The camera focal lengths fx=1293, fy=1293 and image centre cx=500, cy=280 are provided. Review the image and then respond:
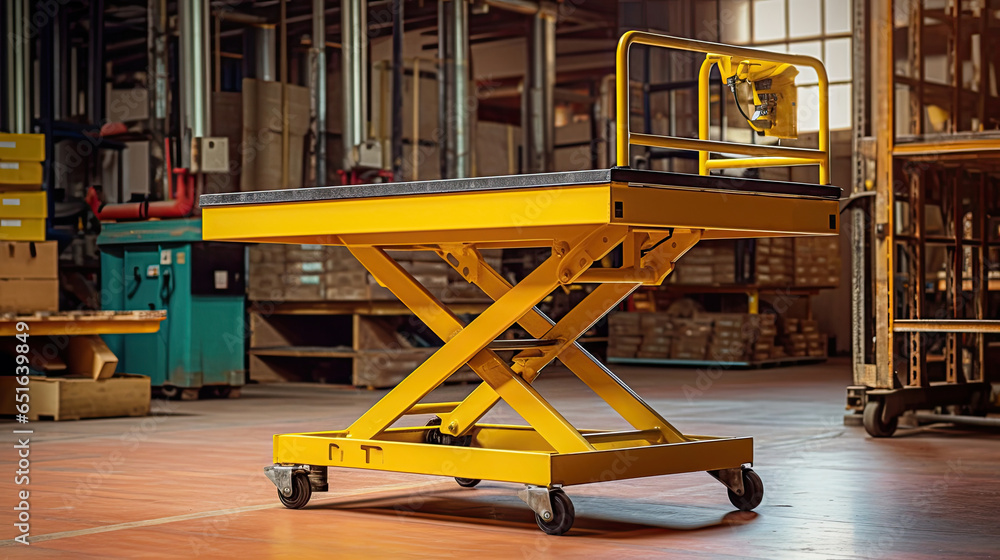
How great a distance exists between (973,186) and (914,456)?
12.7 feet

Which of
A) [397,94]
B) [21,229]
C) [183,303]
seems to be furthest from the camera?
[397,94]

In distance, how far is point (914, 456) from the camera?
7531 mm

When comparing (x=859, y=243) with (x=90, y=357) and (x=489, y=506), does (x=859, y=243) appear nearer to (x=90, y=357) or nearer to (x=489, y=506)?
(x=489, y=506)

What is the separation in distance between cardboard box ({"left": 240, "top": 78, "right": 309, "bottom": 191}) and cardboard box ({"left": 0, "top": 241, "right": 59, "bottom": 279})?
13.9 ft

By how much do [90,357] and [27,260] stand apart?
92 cm

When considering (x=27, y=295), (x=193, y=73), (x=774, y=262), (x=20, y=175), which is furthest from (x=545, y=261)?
(x=774, y=262)

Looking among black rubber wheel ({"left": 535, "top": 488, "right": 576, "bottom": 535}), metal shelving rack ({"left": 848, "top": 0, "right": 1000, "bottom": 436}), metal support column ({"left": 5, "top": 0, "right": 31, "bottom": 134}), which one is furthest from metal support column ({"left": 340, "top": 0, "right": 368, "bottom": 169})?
black rubber wheel ({"left": 535, "top": 488, "right": 576, "bottom": 535})

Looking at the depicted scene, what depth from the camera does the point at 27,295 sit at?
10234 millimetres

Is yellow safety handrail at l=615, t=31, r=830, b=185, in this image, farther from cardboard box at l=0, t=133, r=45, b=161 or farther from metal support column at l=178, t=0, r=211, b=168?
metal support column at l=178, t=0, r=211, b=168

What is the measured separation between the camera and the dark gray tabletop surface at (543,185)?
422cm

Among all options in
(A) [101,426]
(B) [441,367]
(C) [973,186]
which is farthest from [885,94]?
(A) [101,426]

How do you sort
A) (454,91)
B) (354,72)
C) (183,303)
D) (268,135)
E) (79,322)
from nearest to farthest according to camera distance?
(79,322) < (183,303) < (354,72) < (268,135) < (454,91)

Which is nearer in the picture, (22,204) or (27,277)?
(27,277)

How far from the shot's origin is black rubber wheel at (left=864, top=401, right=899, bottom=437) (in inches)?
343
